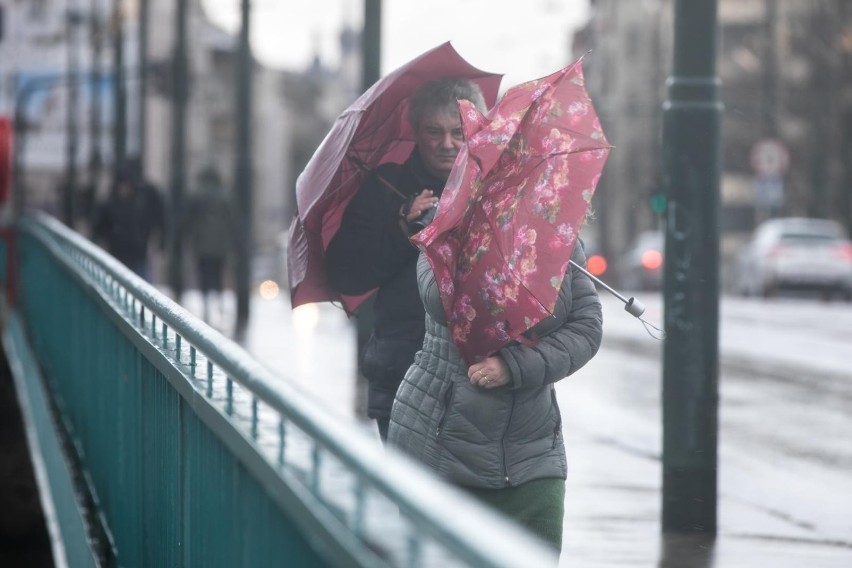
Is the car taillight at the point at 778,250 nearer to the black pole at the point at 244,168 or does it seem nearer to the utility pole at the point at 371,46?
the black pole at the point at 244,168

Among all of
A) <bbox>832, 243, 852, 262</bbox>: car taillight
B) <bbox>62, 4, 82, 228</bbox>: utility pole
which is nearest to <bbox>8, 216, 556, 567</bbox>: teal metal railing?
<bbox>832, 243, 852, 262</bbox>: car taillight

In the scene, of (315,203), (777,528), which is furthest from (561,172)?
(777,528)

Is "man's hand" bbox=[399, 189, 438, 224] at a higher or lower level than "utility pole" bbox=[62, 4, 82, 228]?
lower

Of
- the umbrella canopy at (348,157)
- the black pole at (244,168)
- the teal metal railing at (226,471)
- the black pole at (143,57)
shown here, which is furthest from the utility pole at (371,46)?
the black pole at (143,57)

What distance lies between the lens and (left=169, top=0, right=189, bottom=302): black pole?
26328 millimetres

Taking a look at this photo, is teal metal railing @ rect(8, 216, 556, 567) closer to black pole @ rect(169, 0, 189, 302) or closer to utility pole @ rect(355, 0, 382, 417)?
utility pole @ rect(355, 0, 382, 417)

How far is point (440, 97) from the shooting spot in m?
5.30

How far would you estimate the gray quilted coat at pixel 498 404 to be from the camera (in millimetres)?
4754

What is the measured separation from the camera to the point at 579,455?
10.3 meters

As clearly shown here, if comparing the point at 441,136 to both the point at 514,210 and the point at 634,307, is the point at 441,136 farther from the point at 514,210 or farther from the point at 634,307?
the point at 634,307

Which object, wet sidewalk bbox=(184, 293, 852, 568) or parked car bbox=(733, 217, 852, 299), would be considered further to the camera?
parked car bbox=(733, 217, 852, 299)

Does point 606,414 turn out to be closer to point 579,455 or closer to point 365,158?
point 579,455

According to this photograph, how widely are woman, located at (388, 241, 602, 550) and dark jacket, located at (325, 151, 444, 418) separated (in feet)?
2.23

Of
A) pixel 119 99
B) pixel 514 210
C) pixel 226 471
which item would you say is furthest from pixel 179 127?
pixel 226 471
